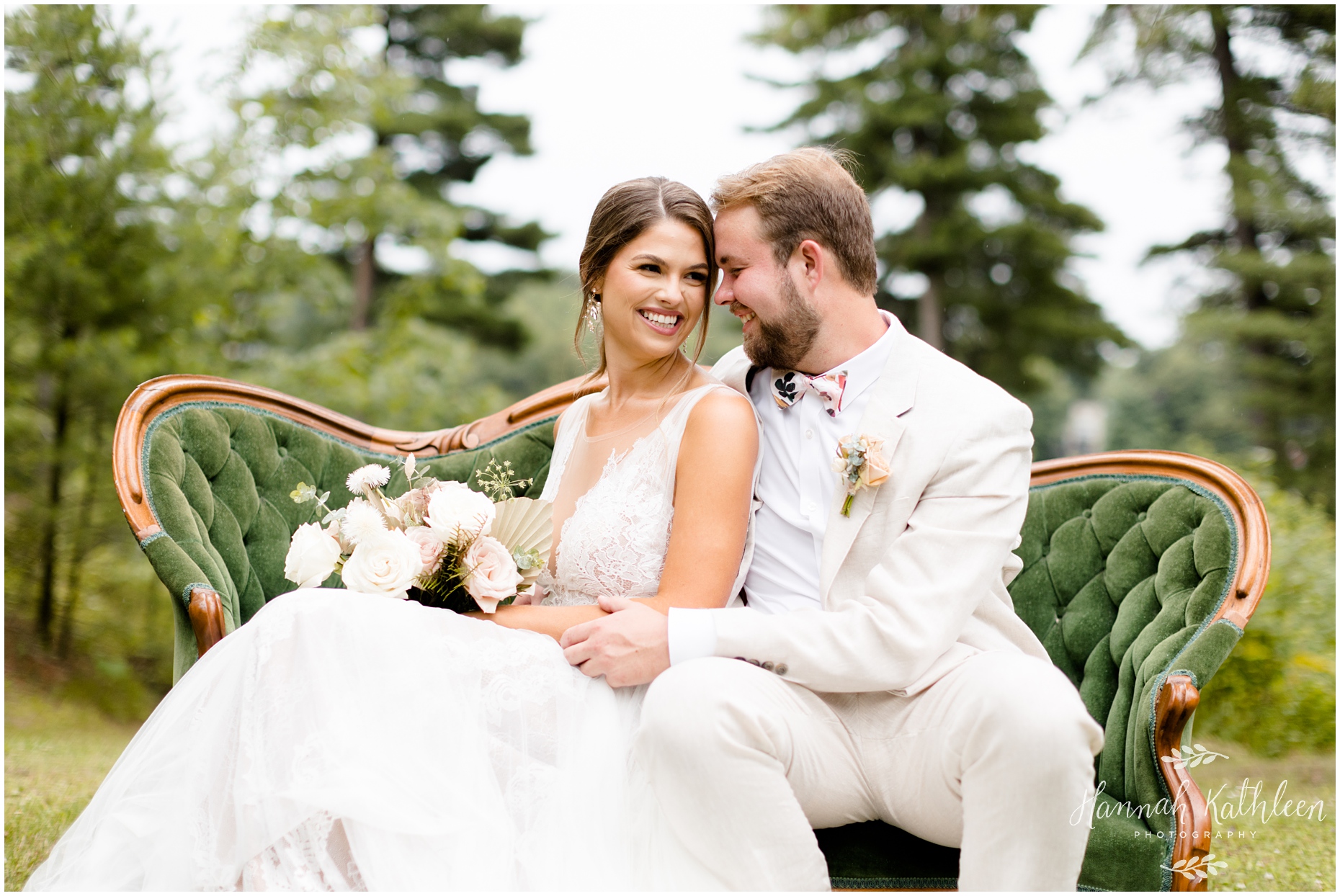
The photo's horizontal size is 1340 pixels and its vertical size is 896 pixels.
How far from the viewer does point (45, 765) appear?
191 inches

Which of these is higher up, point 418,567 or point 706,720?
point 418,567

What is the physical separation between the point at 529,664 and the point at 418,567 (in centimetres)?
37

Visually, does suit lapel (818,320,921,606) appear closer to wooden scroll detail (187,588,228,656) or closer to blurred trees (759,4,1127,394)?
wooden scroll detail (187,588,228,656)

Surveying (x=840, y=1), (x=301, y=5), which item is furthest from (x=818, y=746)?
Result: (x=840, y=1)

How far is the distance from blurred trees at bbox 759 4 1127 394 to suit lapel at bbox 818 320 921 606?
25.4 ft

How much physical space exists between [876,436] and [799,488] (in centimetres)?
30

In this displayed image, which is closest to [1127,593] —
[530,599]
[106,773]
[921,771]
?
[921,771]

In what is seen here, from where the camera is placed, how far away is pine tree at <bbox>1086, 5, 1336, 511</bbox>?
7.86m

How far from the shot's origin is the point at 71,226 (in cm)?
638

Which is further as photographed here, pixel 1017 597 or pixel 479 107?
pixel 479 107

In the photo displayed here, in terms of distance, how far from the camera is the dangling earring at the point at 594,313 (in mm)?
3029

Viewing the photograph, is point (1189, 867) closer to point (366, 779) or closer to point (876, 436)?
point (876, 436)

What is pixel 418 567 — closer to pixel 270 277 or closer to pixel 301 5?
pixel 270 277

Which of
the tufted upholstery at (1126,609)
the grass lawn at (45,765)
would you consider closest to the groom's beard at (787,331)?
the tufted upholstery at (1126,609)
